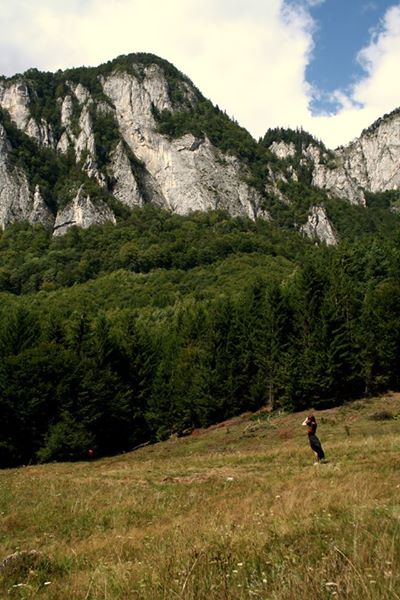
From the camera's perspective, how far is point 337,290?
54875 millimetres

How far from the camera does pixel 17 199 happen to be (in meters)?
184

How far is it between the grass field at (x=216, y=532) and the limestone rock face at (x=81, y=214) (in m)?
166

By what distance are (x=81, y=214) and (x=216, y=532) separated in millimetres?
180944

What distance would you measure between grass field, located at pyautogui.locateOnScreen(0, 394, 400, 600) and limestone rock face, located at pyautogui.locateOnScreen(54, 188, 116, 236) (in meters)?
166

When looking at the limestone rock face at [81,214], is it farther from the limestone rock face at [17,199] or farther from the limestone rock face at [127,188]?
the limestone rock face at [127,188]

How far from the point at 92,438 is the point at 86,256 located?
389 ft

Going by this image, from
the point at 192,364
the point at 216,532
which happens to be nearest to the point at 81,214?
the point at 192,364

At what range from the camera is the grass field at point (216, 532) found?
4820mm

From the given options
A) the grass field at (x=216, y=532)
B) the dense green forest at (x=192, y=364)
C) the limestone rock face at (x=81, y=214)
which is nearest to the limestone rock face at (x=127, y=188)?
the limestone rock face at (x=81, y=214)

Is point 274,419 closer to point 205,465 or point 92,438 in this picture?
point 92,438

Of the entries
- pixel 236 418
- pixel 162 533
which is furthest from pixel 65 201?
pixel 162 533

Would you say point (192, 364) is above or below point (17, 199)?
below

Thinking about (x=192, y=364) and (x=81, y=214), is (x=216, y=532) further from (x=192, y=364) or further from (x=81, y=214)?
(x=81, y=214)

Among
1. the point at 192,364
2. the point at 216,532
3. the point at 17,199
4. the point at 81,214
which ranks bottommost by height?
the point at 216,532
